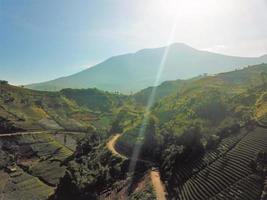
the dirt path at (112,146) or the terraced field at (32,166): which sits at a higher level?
the dirt path at (112,146)

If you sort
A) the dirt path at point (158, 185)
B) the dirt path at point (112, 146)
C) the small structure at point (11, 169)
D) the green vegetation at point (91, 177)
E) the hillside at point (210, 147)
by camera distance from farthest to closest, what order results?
the small structure at point (11, 169)
the dirt path at point (112, 146)
the green vegetation at point (91, 177)
the dirt path at point (158, 185)
the hillside at point (210, 147)

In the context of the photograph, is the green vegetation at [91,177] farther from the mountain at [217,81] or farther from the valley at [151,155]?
the mountain at [217,81]

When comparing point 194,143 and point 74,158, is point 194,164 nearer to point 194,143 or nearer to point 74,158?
point 194,143

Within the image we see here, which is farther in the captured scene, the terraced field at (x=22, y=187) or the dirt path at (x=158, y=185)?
the terraced field at (x=22, y=187)

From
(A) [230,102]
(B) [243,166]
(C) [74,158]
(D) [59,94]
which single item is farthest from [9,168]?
(D) [59,94]

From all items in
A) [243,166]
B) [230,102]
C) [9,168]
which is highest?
[230,102]

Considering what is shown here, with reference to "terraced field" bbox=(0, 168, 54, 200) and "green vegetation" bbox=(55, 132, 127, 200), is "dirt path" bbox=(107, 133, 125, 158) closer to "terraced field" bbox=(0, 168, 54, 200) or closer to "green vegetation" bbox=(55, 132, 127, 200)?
"green vegetation" bbox=(55, 132, 127, 200)

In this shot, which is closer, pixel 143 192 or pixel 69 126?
pixel 143 192

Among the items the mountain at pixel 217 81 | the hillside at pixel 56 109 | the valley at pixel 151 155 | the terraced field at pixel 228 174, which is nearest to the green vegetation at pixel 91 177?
the valley at pixel 151 155
